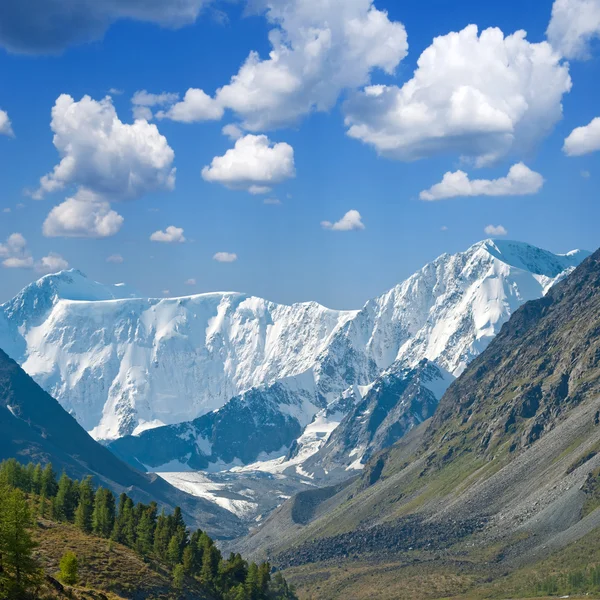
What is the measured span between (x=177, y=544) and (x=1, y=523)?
8127 cm

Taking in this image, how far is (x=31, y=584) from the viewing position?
119 metres

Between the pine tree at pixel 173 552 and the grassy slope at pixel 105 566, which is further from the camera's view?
the pine tree at pixel 173 552

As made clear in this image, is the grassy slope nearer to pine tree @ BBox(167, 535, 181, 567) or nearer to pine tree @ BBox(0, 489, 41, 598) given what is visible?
pine tree @ BBox(167, 535, 181, 567)

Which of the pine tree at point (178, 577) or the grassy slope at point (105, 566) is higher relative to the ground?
the grassy slope at point (105, 566)

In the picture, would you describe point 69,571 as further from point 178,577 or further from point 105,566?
point 178,577

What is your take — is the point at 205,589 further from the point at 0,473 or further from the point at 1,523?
the point at 1,523

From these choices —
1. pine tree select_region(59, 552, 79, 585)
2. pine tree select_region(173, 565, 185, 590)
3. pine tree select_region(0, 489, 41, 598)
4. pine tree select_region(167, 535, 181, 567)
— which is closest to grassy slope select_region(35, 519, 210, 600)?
pine tree select_region(173, 565, 185, 590)


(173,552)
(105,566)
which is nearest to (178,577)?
(105,566)

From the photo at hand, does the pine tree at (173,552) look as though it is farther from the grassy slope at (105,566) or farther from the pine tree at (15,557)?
the pine tree at (15,557)

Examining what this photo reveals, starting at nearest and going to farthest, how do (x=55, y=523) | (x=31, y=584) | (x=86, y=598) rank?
(x=31, y=584), (x=86, y=598), (x=55, y=523)

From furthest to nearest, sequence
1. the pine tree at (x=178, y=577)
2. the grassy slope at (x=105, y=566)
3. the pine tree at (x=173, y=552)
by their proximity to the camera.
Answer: the pine tree at (x=173, y=552), the pine tree at (x=178, y=577), the grassy slope at (x=105, y=566)

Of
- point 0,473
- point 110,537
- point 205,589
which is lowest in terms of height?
point 205,589

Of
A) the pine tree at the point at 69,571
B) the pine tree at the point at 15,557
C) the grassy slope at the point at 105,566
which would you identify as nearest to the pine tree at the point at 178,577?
the grassy slope at the point at 105,566

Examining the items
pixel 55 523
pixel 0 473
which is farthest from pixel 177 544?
pixel 0 473
